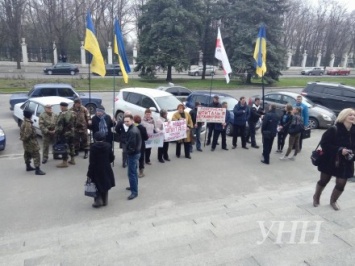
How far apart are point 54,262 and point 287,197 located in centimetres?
465

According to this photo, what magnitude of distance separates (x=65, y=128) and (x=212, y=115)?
14.9 feet

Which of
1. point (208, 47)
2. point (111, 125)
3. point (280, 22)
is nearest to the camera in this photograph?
point (111, 125)

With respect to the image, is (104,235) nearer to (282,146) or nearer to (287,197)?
(287,197)

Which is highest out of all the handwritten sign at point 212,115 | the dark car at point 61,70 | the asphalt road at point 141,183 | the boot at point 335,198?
the dark car at point 61,70

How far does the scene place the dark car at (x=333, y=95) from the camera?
15.7 meters

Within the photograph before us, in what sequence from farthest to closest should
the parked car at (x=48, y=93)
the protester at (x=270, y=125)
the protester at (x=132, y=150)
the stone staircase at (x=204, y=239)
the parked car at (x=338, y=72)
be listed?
the parked car at (x=338, y=72), the parked car at (x=48, y=93), the protester at (x=270, y=125), the protester at (x=132, y=150), the stone staircase at (x=204, y=239)

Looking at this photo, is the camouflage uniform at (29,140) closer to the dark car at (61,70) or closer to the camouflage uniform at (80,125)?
the camouflage uniform at (80,125)

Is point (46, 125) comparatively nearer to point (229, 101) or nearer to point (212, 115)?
point (212, 115)

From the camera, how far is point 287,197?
633 centimetres

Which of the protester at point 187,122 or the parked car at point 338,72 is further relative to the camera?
the parked car at point 338,72

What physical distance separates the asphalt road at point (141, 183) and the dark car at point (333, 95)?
703 centimetres

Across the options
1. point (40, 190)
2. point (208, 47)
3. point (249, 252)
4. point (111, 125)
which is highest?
point (208, 47)

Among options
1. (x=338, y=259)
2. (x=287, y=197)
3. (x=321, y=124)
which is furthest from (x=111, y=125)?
(x=321, y=124)

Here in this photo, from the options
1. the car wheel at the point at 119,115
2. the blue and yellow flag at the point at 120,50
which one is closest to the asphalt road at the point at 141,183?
the blue and yellow flag at the point at 120,50
